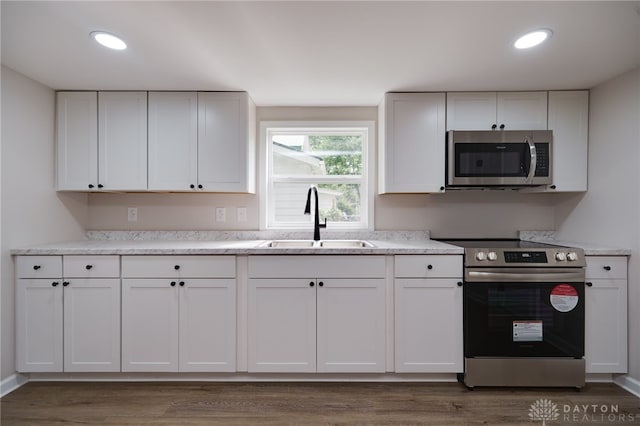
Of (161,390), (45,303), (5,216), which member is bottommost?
(161,390)

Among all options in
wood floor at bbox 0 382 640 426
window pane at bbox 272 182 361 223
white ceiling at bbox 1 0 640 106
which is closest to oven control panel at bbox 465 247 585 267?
wood floor at bbox 0 382 640 426

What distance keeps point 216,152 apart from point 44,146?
1.25 m

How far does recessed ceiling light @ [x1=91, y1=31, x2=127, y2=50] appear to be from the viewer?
1607 mm

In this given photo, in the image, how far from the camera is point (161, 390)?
197 centimetres

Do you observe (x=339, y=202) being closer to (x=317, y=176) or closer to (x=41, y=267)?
(x=317, y=176)

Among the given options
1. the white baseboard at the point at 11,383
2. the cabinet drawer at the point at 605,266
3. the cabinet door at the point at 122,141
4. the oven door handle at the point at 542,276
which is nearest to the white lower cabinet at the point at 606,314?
the cabinet drawer at the point at 605,266

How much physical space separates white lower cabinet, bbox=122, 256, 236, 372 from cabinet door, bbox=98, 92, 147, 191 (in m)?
0.70

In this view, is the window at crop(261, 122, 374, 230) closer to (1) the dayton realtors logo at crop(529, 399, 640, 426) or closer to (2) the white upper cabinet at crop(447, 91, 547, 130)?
(2) the white upper cabinet at crop(447, 91, 547, 130)

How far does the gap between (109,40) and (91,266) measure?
4.63 feet

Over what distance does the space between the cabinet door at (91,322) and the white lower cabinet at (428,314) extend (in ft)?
6.26

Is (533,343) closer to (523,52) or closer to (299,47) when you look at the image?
(523,52)

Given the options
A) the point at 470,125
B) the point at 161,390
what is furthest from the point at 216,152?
the point at 470,125

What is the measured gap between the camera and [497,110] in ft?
7.61

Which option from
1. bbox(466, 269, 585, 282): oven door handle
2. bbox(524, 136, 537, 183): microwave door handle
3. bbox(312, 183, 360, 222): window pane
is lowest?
bbox(466, 269, 585, 282): oven door handle
